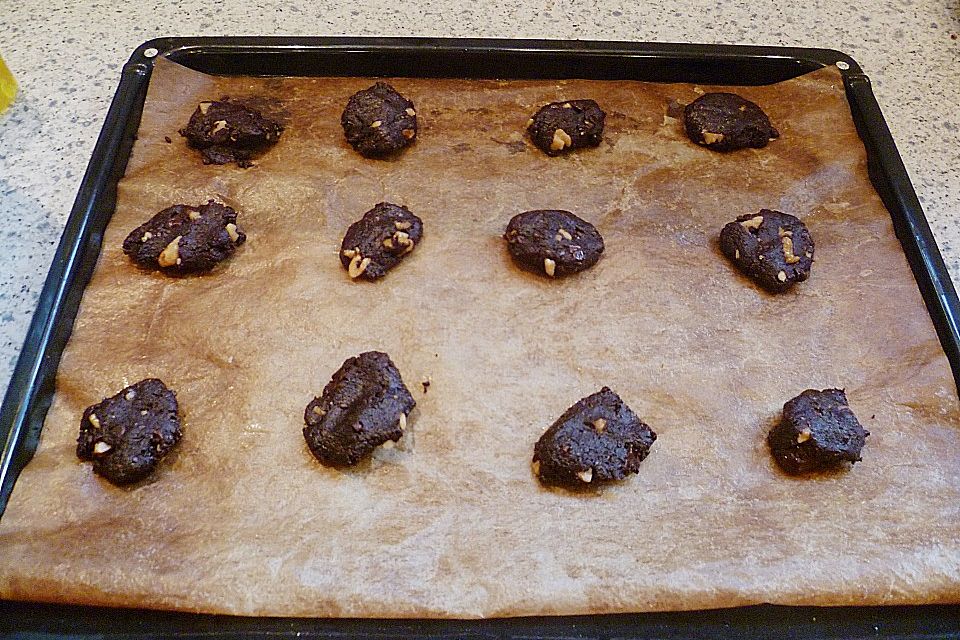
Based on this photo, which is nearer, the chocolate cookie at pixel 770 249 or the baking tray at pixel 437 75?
the baking tray at pixel 437 75

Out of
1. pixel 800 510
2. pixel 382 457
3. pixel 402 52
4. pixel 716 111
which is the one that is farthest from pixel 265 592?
pixel 716 111

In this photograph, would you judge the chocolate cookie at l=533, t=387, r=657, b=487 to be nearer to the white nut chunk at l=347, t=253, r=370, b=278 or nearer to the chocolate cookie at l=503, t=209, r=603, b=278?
the chocolate cookie at l=503, t=209, r=603, b=278

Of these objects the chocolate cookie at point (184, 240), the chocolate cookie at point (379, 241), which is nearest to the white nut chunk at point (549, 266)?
the chocolate cookie at point (379, 241)

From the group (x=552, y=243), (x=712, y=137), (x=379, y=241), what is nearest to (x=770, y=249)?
(x=712, y=137)

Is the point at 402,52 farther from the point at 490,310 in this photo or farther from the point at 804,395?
the point at 804,395

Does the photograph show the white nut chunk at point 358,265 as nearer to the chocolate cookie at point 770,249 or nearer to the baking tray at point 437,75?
the baking tray at point 437,75

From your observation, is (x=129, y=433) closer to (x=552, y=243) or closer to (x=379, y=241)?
(x=379, y=241)
